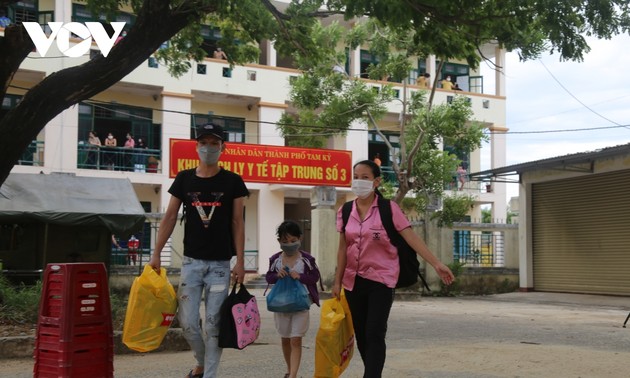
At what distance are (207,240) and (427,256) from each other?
1.64 meters

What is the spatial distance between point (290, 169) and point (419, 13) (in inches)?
422

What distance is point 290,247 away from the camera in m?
5.85

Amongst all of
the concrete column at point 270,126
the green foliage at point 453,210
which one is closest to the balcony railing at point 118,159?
the concrete column at point 270,126

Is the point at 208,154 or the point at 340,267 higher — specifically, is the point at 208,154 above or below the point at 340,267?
above

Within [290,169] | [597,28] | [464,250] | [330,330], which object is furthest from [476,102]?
[330,330]

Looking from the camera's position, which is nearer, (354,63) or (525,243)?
A: (525,243)

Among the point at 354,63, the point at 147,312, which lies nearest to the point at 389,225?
the point at 147,312

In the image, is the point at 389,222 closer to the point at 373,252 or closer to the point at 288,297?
the point at 373,252

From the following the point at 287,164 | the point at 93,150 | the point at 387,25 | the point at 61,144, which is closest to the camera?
the point at 387,25

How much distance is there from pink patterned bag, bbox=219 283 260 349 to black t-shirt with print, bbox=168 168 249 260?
1.07ft

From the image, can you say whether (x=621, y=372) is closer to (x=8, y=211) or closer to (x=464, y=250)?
(x=8, y=211)

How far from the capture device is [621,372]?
6352mm

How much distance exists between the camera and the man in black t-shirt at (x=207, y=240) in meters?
5.06

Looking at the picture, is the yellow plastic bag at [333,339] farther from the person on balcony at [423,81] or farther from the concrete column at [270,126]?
the person on balcony at [423,81]
